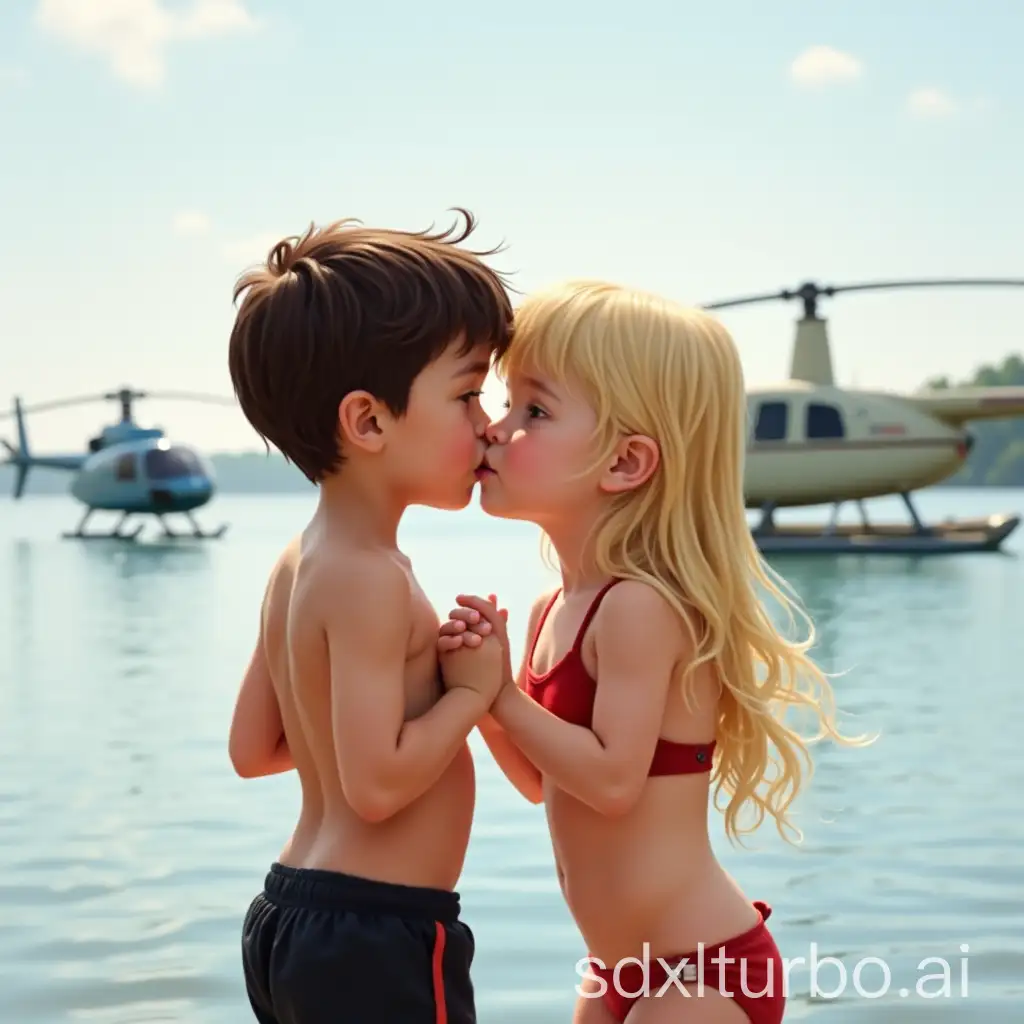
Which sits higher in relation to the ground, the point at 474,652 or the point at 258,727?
the point at 474,652

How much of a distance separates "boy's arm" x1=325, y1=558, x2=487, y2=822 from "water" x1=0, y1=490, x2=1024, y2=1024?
1.46 metres

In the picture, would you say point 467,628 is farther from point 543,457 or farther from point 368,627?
point 543,457

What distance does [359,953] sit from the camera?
1712 millimetres

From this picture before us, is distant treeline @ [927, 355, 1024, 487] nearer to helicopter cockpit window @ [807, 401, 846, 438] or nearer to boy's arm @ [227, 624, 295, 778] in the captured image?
helicopter cockpit window @ [807, 401, 846, 438]

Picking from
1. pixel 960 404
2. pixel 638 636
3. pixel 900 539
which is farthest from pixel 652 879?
pixel 960 404

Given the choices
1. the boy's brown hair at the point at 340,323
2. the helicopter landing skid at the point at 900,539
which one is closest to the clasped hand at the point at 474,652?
the boy's brown hair at the point at 340,323

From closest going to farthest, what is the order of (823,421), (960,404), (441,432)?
(441,432), (823,421), (960,404)

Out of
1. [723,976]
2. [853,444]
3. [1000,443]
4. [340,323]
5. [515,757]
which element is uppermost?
[340,323]

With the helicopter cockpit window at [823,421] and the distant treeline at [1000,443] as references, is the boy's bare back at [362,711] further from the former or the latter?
the distant treeline at [1000,443]

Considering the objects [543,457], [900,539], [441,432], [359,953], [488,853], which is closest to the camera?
[359,953]

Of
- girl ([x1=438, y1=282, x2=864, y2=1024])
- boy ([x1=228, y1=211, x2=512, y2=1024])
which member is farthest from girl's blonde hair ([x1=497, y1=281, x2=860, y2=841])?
boy ([x1=228, y1=211, x2=512, y2=1024])

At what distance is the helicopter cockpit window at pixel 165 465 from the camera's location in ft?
107

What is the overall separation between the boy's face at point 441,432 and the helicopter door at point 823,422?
18723mm

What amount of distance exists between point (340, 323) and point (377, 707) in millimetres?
404
